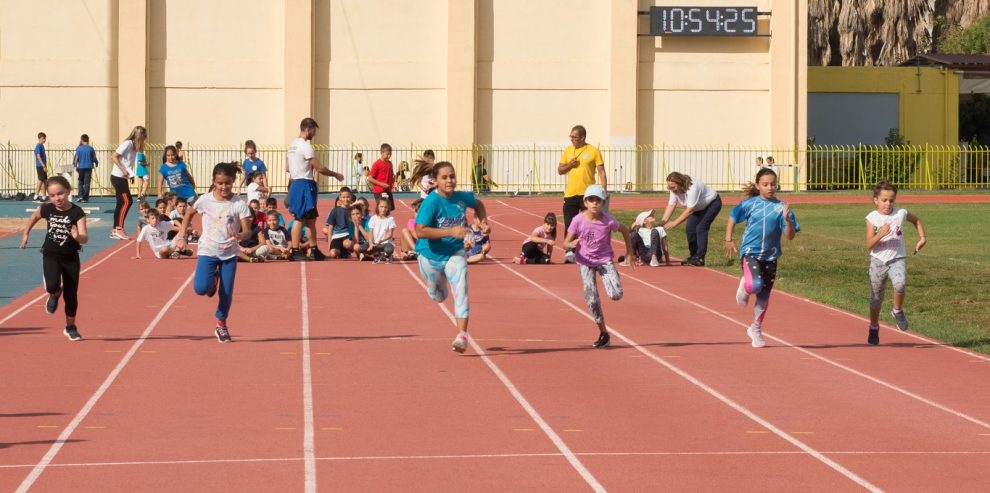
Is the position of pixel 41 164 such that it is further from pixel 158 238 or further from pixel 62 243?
pixel 62 243

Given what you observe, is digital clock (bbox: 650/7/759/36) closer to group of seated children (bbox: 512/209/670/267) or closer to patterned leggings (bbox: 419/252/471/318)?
group of seated children (bbox: 512/209/670/267)

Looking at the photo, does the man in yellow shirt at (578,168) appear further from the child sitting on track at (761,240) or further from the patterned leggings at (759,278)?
the patterned leggings at (759,278)

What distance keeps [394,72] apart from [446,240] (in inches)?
1500

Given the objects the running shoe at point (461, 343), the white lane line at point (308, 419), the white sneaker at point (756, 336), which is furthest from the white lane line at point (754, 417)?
the white lane line at point (308, 419)

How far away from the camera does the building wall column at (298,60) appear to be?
162ft

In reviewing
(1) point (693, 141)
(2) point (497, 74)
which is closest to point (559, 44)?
(2) point (497, 74)

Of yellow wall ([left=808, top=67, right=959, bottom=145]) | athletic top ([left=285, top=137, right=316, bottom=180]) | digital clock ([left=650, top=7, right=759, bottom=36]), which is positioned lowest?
athletic top ([left=285, top=137, right=316, bottom=180])

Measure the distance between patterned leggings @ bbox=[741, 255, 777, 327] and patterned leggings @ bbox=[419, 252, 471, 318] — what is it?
262 centimetres

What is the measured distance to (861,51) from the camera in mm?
73375

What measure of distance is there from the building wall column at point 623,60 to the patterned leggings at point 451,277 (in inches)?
1509

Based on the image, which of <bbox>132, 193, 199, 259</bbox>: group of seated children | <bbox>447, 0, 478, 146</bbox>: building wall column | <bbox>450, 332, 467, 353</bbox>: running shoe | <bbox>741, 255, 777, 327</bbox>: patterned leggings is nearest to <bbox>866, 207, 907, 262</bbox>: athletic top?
<bbox>741, 255, 777, 327</bbox>: patterned leggings

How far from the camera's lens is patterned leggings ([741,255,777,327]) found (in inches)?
533

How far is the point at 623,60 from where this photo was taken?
5081 centimetres

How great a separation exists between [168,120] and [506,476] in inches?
1708
